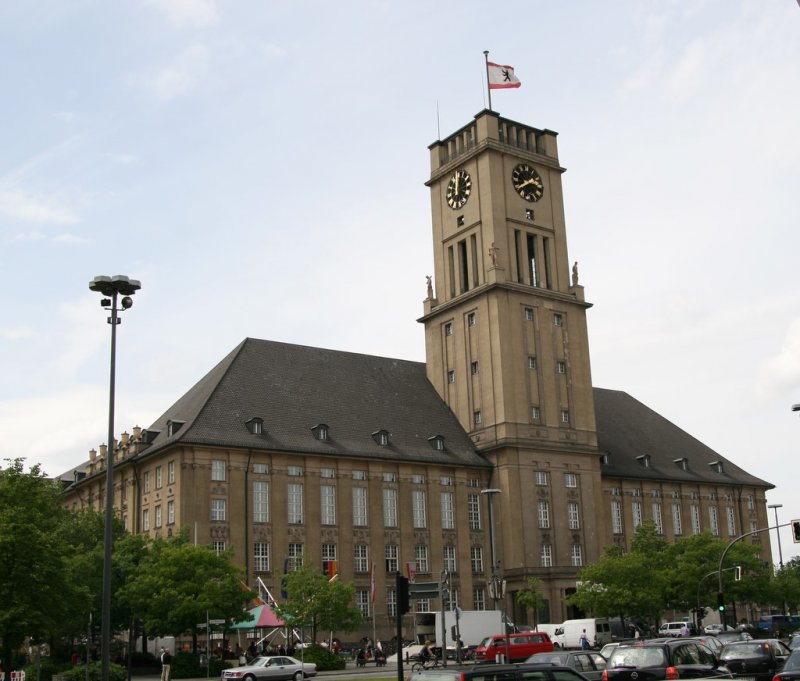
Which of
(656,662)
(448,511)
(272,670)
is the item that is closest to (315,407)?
(448,511)

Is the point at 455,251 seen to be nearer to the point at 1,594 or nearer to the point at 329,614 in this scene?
the point at 329,614

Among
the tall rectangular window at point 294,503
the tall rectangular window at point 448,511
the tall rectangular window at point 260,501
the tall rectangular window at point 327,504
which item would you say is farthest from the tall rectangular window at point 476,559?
the tall rectangular window at point 260,501

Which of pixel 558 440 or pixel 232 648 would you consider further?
pixel 558 440

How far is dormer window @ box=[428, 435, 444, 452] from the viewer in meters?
74.8

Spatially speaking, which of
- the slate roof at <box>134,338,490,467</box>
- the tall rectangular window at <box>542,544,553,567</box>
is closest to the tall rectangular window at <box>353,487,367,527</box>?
the slate roof at <box>134,338,490,467</box>

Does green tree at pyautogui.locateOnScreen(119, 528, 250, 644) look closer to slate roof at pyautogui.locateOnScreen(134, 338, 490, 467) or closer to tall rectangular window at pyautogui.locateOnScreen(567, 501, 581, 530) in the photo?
slate roof at pyautogui.locateOnScreen(134, 338, 490, 467)

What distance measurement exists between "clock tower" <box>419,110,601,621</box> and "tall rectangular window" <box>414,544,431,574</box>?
4.88 metres

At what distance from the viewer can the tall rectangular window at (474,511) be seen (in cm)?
7444

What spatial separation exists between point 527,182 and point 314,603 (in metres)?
41.0

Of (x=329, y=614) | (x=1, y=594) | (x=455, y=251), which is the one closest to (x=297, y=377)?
(x=455, y=251)

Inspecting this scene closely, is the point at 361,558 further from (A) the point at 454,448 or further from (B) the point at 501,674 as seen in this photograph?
(B) the point at 501,674

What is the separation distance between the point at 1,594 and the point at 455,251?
2033 inches

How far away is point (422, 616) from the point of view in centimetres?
6178

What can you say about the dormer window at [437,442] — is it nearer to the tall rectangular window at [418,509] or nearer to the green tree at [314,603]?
the tall rectangular window at [418,509]
